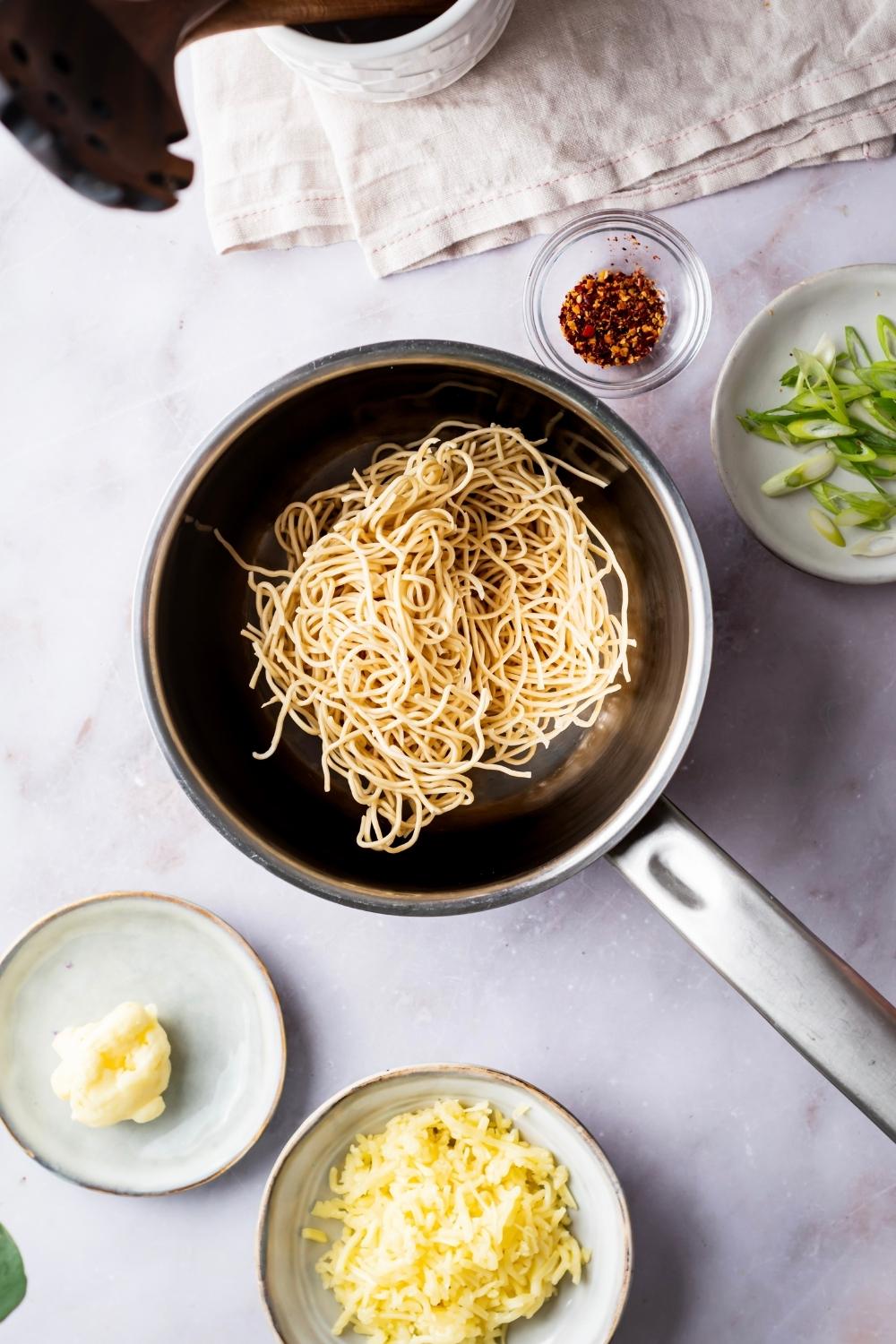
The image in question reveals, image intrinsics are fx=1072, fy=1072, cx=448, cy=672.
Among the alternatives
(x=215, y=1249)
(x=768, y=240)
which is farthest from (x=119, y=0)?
(x=215, y=1249)

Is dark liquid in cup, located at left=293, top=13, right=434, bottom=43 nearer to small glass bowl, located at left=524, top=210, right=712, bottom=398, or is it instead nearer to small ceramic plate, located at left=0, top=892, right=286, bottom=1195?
small glass bowl, located at left=524, top=210, right=712, bottom=398

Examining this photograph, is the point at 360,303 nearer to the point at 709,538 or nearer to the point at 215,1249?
the point at 709,538

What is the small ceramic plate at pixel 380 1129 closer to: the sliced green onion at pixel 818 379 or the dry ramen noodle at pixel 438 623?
the dry ramen noodle at pixel 438 623

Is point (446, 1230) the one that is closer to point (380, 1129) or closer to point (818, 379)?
point (380, 1129)

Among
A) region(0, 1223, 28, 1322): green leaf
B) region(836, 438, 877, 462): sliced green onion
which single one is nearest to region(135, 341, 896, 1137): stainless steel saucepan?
region(836, 438, 877, 462): sliced green onion

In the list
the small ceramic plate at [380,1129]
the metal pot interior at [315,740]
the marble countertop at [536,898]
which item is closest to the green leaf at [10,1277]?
the marble countertop at [536,898]
